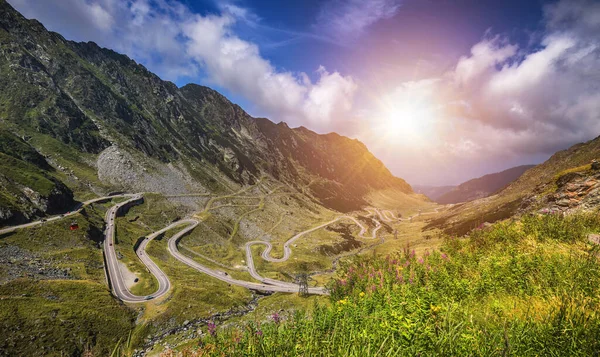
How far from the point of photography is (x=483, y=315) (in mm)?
6859

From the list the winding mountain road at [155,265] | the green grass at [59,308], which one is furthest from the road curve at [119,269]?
the green grass at [59,308]

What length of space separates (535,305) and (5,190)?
137 m

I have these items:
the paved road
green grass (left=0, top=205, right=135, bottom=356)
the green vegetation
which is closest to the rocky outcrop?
the green vegetation

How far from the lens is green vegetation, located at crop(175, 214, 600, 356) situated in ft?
15.5

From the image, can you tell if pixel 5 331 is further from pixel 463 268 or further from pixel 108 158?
pixel 108 158

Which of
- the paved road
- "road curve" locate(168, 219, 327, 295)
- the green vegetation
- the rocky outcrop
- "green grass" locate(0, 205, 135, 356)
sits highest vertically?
the paved road

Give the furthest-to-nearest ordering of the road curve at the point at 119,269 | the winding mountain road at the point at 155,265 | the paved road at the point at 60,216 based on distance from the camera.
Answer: the paved road at the point at 60,216 < the winding mountain road at the point at 155,265 < the road curve at the point at 119,269

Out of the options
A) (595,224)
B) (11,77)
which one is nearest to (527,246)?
(595,224)

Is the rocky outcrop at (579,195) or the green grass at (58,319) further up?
the rocky outcrop at (579,195)

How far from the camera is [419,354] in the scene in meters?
4.59

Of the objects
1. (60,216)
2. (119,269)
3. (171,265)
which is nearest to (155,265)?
(171,265)

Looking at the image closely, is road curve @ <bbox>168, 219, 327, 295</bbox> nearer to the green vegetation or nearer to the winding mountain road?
the winding mountain road

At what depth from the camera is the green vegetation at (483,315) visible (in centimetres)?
473

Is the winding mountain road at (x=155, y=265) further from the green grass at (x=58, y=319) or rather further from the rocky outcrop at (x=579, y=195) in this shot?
the rocky outcrop at (x=579, y=195)
